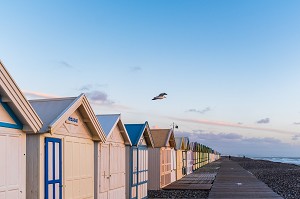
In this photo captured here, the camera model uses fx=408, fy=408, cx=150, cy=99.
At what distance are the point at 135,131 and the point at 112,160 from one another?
4312 millimetres

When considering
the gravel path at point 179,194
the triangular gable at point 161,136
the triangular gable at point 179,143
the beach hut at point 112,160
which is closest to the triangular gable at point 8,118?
the beach hut at point 112,160

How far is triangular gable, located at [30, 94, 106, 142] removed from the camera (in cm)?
1062

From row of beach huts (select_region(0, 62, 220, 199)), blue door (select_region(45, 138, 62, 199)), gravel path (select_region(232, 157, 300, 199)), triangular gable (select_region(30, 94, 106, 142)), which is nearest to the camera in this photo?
row of beach huts (select_region(0, 62, 220, 199))

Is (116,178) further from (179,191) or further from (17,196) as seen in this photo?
(179,191)

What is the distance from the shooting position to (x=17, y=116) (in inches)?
364

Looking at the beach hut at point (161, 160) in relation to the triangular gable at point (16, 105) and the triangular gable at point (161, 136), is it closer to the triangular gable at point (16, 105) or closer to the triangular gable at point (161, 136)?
the triangular gable at point (161, 136)

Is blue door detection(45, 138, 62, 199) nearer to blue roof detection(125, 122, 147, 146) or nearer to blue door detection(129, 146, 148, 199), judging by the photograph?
blue door detection(129, 146, 148, 199)

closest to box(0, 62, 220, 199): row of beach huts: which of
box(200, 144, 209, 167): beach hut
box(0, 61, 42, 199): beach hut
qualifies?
box(0, 61, 42, 199): beach hut

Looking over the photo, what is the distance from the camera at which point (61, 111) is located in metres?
11.4

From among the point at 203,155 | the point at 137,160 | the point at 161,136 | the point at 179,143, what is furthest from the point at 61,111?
the point at 203,155

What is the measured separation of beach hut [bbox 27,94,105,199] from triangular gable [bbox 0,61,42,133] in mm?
542

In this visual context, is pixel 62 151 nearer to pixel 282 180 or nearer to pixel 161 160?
pixel 161 160

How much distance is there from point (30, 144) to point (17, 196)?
132 cm

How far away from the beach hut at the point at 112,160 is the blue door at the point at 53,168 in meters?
3.34
